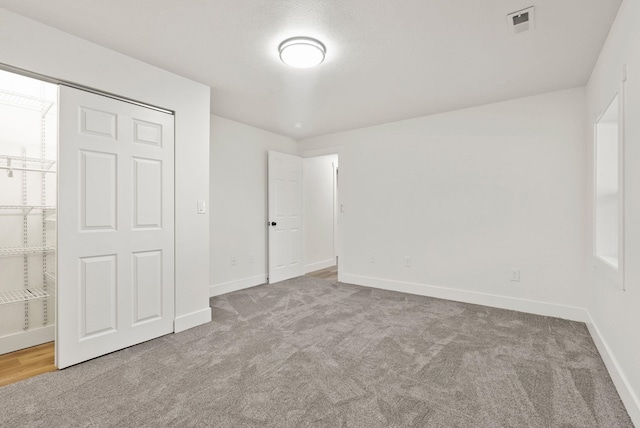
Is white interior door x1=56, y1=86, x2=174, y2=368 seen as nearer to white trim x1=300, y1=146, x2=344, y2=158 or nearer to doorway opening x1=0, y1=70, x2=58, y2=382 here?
doorway opening x1=0, y1=70, x2=58, y2=382

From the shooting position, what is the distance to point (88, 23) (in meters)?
2.09

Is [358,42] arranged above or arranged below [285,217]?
above

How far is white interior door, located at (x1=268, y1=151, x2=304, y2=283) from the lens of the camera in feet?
15.8

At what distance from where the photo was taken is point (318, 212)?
19.4ft

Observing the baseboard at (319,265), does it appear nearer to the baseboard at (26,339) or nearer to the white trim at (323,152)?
the white trim at (323,152)

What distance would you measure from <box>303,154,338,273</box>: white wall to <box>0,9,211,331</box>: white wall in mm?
2555

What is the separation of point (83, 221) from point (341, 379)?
2225 mm

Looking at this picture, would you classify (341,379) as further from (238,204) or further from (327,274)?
(327,274)

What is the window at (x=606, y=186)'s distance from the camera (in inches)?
96.2

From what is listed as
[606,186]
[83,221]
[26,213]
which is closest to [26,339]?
[26,213]

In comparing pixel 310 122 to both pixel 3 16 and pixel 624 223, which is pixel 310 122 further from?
pixel 624 223

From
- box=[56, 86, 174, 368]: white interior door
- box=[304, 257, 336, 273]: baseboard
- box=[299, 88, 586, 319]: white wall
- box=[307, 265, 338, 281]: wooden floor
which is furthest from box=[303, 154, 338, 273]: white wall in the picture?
box=[56, 86, 174, 368]: white interior door

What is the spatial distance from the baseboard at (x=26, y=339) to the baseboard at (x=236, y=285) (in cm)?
162

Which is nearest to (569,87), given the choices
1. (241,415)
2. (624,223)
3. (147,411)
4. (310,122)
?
(624,223)
